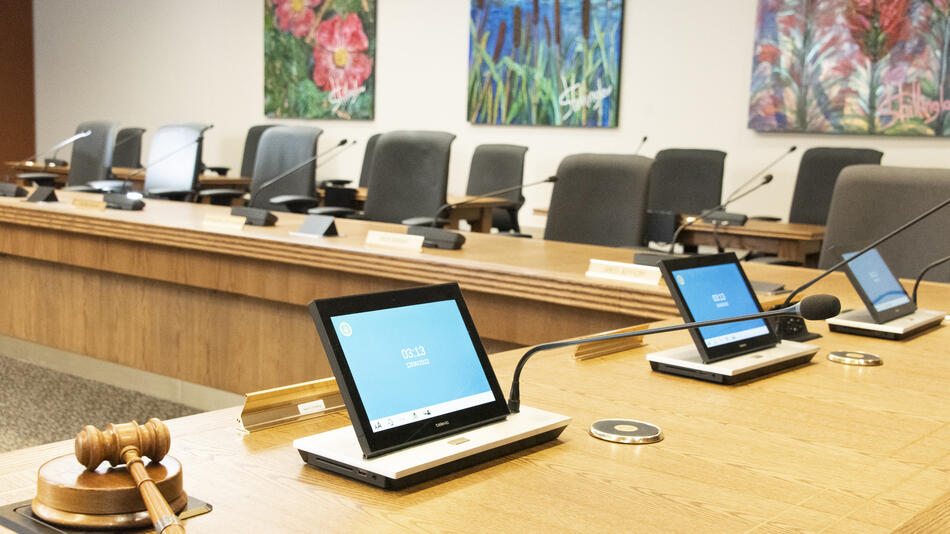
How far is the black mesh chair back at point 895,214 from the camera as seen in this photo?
272 centimetres

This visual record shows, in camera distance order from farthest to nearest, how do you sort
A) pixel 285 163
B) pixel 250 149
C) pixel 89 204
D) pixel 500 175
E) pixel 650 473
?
pixel 250 149, pixel 500 175, pixel 285 163, pixel 89 204, pixel 650 473

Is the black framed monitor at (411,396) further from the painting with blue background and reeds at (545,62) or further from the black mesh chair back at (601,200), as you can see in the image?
the painting with blue background and reeds at (545,62)

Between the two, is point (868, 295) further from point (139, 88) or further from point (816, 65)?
point (139, 88)

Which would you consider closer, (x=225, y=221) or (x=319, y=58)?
(x=225, y=221)

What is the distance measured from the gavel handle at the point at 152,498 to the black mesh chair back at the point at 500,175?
16.8 feet

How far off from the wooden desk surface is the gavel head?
81 millimetres

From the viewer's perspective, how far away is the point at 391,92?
25.6ft

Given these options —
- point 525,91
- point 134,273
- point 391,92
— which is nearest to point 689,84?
point 525,91

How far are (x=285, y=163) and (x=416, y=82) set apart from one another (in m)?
3.15

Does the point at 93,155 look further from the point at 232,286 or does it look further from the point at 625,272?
the point at 625,272

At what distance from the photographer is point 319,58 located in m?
8.17

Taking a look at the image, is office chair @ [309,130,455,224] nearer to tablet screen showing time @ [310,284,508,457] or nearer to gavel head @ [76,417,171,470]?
tablet screen showing time @ [310,284,508,457]
